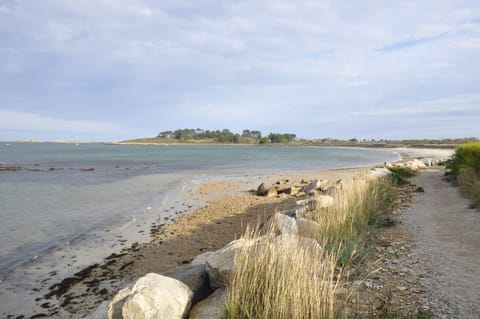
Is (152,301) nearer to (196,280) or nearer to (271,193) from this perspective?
(196,280)

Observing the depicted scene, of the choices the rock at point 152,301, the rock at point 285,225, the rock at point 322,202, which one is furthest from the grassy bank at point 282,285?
the rock at point 322,202

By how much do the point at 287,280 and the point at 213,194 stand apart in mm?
15854

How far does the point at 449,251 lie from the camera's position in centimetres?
636

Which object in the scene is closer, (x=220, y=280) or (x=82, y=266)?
(x=220, y=280)

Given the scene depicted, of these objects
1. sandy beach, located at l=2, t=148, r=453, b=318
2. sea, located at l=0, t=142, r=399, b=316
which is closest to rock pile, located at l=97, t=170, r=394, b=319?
sandy beach, located at l=2, t=148, r=453, b=318

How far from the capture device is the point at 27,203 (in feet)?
55.1

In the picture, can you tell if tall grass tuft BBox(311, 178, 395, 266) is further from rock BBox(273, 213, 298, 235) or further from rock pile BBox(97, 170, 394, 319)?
rock pile BBox(97, 170, 394, 319)

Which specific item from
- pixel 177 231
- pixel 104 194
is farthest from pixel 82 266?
pixel 104 194

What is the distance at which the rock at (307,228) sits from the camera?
6895mm

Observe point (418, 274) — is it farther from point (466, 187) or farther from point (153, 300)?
point (466, 187)

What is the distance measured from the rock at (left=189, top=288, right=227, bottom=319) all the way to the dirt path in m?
2.73

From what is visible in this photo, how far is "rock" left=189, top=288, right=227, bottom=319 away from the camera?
407 cm

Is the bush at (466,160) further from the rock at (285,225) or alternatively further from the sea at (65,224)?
the sea at (65,224)

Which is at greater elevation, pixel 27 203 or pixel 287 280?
pixel 287 280
